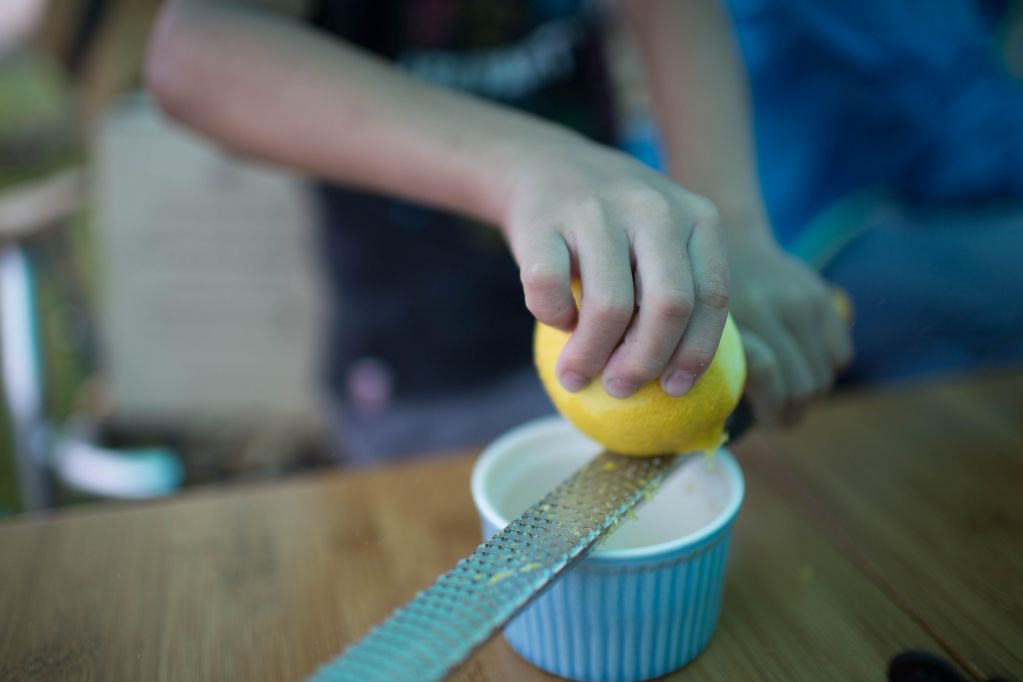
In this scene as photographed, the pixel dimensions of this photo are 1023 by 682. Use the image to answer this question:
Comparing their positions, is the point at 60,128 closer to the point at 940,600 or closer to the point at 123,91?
the point at 123,91

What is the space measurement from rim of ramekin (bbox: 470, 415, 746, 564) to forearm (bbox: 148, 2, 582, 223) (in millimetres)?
174

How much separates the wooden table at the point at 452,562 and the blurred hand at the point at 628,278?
0.22 m

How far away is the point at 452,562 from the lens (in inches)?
25.9

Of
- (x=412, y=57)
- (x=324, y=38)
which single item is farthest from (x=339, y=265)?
(x=324, y=38)

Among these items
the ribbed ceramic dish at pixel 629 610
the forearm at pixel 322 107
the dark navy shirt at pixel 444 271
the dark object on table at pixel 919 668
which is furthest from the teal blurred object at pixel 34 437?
the dark object on table at pixel 919 668

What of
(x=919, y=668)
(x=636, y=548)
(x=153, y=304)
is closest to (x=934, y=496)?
(x=919, y=668)

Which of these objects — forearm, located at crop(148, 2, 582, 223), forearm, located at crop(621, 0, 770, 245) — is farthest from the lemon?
forearm, located at crop(621, 0, 770, 245)

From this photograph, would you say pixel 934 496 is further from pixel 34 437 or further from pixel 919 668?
pixel 34 437

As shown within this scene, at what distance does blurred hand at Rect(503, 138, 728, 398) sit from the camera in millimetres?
443

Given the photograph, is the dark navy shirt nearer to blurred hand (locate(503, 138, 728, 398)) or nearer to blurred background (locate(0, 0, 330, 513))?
blurred background (locate(0, 0, 330, 513))

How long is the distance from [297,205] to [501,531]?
153 centimetres

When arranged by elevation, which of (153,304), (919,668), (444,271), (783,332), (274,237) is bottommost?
(153,304)

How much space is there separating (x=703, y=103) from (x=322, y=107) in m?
0.39

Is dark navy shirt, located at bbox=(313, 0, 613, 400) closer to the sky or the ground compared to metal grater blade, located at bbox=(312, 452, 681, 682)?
closer to the ground
